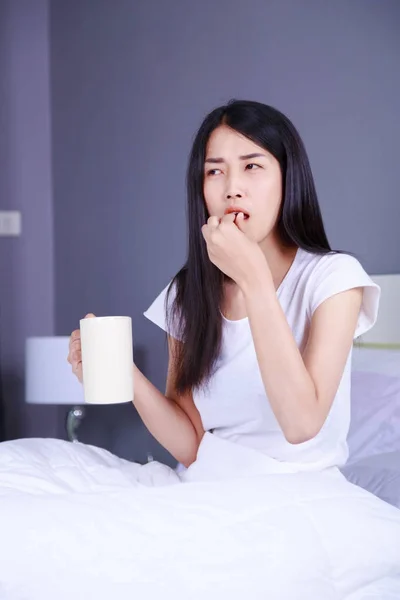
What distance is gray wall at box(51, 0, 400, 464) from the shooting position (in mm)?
2215

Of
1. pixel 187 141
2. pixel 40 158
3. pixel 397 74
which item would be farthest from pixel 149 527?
pixel 40 158

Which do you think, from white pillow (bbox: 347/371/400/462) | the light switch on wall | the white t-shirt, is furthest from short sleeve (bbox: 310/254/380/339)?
the light switch on wall

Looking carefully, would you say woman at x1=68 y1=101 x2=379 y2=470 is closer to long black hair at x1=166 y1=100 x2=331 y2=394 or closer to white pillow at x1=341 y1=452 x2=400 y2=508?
long black hair at x1=166 y1=100 x2=331 y2=394

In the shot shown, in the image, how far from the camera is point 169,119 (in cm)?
289

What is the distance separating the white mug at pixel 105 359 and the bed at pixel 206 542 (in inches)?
7.2

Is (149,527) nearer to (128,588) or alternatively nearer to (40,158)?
(128,588)

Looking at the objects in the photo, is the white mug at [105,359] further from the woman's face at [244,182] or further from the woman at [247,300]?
the woman's face at [244,182]

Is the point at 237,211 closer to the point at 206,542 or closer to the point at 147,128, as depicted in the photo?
the point at 206,542

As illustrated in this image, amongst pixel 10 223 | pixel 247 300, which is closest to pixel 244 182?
pixel 247 300

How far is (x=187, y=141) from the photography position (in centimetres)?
282

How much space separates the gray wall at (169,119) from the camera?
221cm

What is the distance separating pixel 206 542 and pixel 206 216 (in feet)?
2.35

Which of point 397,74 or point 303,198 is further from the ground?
point 397,74

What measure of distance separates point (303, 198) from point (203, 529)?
2.24 feet
